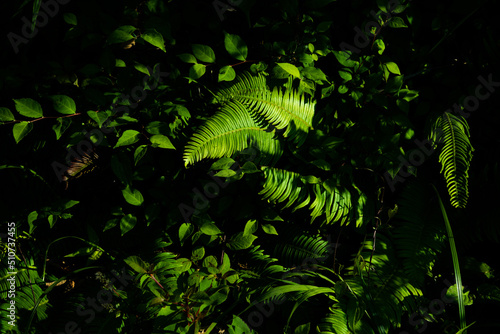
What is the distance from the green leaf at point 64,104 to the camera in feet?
7.13

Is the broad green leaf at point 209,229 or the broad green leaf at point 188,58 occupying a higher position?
the broad green leaf at point 188,58

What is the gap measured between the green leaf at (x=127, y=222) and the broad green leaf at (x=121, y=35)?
38.6 inches

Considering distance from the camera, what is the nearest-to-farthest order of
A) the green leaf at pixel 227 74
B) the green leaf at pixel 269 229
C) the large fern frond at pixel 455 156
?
the large fern frond at pixel 455 156
the green leaf at pixel 227 74
the green leaf at pixel 269 229

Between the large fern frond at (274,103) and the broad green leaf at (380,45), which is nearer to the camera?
the large fern frond at (274,103)

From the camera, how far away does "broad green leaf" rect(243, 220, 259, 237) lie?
2273 millimetres

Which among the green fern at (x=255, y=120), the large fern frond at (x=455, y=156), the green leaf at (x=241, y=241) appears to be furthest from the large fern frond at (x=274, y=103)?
the large fern frond at (x=455, y=156)

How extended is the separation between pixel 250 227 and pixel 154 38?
117 centimetres

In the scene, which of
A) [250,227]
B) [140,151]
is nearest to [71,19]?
[140,151]

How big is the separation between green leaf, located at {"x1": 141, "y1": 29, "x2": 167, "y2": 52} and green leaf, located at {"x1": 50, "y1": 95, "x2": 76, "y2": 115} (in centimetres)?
56

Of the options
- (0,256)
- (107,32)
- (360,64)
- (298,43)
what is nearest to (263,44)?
(298,43)

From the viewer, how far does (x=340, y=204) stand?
2.24 m

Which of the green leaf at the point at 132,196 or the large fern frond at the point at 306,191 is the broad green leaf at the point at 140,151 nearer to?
the green leaf at the point at 132,196

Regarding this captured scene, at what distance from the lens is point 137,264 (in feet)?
6.96

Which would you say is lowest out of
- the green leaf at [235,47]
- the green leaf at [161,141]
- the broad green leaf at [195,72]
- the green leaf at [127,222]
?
the green leaf at [127,222]
